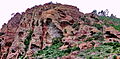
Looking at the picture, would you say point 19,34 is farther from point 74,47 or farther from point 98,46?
point 98,46

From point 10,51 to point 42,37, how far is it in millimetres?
7908

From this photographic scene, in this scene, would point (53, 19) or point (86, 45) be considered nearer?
point (86, 45)

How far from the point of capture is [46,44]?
59.2m

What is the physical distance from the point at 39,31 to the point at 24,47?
4.52m

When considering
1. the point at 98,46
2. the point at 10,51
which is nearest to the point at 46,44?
the point at 10,51

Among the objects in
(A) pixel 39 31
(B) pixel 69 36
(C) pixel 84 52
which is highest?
(A) pixel 39 31

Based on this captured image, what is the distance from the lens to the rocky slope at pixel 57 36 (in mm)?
46625

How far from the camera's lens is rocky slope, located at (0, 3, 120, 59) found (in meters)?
46.6

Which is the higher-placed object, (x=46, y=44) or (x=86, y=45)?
(x=46, y=44)

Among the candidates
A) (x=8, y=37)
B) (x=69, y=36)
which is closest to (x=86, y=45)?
(x=69, y=36)

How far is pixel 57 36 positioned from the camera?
197 feet

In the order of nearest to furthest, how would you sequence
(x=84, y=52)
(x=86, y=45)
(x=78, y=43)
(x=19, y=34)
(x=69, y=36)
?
(x=84, y=52) → (x=86, y=45) → (x=78, y=43) → (x=69, y=36) → (x=19, y=34)

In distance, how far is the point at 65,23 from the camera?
63.8m

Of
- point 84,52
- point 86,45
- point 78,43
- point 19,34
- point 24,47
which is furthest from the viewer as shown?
point 19,34
